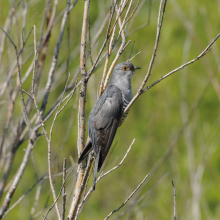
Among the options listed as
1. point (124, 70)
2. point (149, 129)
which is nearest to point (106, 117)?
point (124, 70)

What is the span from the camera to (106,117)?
11.0ft

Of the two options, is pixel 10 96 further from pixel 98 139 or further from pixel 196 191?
pixel 196 191

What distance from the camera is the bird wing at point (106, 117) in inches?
127

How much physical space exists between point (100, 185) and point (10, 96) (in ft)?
13.3

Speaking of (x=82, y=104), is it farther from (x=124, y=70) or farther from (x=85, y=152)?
(x=124, y=70)

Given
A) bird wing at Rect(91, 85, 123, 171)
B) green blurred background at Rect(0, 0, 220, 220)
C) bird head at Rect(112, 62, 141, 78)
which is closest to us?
bird wing at Rect(91, 85, 123, 171)

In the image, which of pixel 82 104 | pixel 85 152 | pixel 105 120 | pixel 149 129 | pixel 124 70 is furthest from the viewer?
pixel 149 129

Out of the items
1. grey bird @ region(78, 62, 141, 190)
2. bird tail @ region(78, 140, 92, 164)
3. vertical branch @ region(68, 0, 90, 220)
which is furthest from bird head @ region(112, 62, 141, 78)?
vertical branch @ region(68, 0, 90, 220)

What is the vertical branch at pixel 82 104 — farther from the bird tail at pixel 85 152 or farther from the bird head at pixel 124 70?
the bird head at pixel 124 70

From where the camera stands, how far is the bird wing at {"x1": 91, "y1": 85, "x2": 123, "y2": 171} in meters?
3.22

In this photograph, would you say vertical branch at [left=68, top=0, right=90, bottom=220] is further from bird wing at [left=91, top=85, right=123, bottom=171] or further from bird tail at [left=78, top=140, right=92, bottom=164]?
bird wing at [left=91, top=85, right=123, bottom=171]

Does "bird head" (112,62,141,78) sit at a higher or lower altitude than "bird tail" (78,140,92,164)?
higher

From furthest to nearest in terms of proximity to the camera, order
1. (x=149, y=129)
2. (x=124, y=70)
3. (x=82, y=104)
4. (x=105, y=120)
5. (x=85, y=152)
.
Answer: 1. (x=149, y=129)
2. (x=124, y=70)
3. (x=105, y=120)
4. (x=85, y=152)
5. (x=82, y=104)

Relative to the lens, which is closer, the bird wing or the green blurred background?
the bird wing
